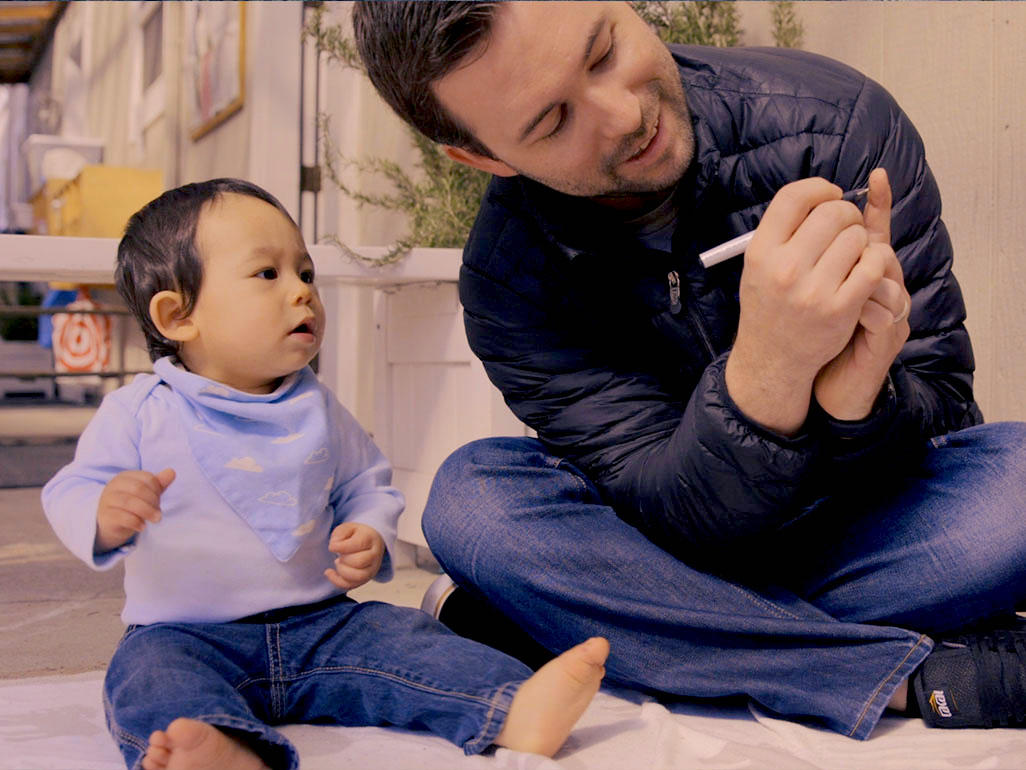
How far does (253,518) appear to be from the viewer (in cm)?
102

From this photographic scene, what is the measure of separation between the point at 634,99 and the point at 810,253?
0.70 feet

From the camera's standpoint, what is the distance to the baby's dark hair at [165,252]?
1.07 m

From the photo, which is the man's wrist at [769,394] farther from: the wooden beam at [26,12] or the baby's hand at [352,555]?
the wooden beam at [26,12]

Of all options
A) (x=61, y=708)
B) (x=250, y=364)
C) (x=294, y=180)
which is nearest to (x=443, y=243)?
(x=250, y=364)

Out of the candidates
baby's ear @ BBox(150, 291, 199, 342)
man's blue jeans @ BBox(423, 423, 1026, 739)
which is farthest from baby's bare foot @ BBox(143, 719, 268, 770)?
baby's ear @ BBox(150, 291, 199, 342)

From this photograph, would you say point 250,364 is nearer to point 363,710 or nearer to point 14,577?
point 363,710

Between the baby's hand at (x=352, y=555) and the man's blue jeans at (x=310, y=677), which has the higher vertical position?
the baby's hand at (x=352, y=555)

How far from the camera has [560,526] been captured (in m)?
1.00

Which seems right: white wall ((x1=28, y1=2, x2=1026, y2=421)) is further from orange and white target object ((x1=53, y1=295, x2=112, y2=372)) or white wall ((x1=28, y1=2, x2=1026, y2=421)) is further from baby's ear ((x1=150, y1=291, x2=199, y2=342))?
orange and white target object ((x1=53, y1=295, x2=112, y2=372))

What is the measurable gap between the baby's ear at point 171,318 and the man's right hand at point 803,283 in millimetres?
575

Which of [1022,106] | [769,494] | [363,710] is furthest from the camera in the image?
[1022,106]

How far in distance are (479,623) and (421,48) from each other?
0.60 m

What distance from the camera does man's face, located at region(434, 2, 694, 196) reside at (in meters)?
0.85

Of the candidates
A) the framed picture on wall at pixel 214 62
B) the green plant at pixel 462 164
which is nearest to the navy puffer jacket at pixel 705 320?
the green plant at pixel 462 164
